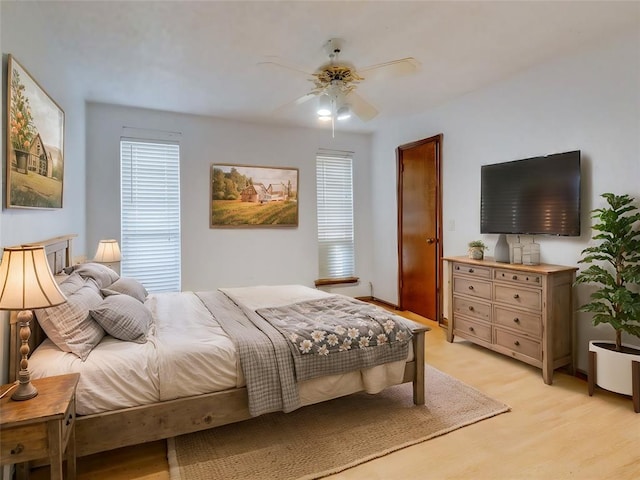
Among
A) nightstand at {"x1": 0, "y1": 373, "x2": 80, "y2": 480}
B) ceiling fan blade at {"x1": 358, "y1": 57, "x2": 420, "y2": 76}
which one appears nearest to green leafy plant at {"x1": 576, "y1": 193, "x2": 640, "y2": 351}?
ceiling fan blade at {"x1": 358, "y1": 57, "x2": 420, "y2": 76}

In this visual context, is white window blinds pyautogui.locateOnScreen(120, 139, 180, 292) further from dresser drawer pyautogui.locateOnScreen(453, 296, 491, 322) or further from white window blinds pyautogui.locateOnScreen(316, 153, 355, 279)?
dresser drawer pyautogui.locateOnScreen(453, 296, 491, 322)

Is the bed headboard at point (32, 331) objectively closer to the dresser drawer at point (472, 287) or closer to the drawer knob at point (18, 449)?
the drawer knob at point (18, 449)

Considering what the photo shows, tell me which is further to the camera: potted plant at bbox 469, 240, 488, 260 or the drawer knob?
potted plant at bbox 469, 240, 488, 260

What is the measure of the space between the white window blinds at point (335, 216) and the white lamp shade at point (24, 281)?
4120mm

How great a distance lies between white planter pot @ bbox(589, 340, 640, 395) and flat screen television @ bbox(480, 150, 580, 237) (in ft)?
3.08

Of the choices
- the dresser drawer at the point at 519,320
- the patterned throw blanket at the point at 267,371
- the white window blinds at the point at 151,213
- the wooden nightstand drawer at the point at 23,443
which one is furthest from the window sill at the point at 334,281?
the wooden nightstand drawer at the point at 23,443

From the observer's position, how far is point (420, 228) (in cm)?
477

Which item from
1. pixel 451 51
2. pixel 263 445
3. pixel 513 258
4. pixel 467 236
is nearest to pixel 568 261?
pixel 513 258

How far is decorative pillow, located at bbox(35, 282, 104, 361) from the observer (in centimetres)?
185

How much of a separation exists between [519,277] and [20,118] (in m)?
3.69

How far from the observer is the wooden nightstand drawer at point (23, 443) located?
4.35 feet

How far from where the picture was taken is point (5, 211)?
1.84 m

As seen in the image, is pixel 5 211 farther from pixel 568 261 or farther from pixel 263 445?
pixel 568 261

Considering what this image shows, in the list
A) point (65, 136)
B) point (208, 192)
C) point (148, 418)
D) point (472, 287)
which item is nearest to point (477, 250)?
point (472, 287)
